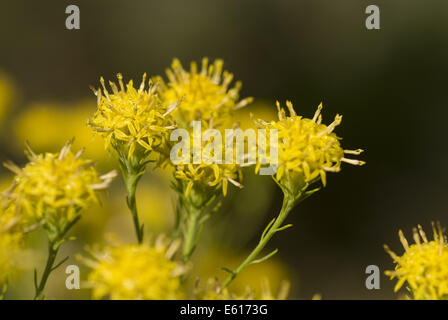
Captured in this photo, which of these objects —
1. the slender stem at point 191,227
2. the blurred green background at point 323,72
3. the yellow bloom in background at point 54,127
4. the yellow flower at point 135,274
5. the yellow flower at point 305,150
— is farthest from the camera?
the blurred green background at point 323,72

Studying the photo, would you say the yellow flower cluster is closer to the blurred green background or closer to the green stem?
the green stem

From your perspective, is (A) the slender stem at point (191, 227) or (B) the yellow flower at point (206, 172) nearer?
(B) the yellow flower at point (206, 172)

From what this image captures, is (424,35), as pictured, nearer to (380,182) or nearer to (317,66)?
(317,66)

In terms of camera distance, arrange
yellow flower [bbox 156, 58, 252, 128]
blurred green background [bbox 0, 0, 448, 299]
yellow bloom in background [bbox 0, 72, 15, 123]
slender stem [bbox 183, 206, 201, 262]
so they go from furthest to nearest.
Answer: blurred green background [bbox 0, 0, 448, 299] < yellow bloom in background [bbox 0, 72, 15, 123] < yellow flower [bbox 156, 58, 252, 128] < slender stem [bbox 183, 206, 201, 262]

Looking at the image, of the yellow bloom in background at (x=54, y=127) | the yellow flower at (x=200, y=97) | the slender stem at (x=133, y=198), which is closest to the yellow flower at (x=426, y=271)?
the slender stem at (x=133, y=198)

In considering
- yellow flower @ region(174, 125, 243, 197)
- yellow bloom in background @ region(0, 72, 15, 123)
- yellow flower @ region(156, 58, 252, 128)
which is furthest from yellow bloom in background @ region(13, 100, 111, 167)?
yellow flower @ region(174, 125, 243, 197)

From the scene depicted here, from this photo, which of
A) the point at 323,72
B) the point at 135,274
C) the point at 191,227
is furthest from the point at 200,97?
the point at 323,72

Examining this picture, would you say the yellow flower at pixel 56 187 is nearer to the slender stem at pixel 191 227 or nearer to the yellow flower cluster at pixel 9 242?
the yellow flower cluster at pixel 9 242
